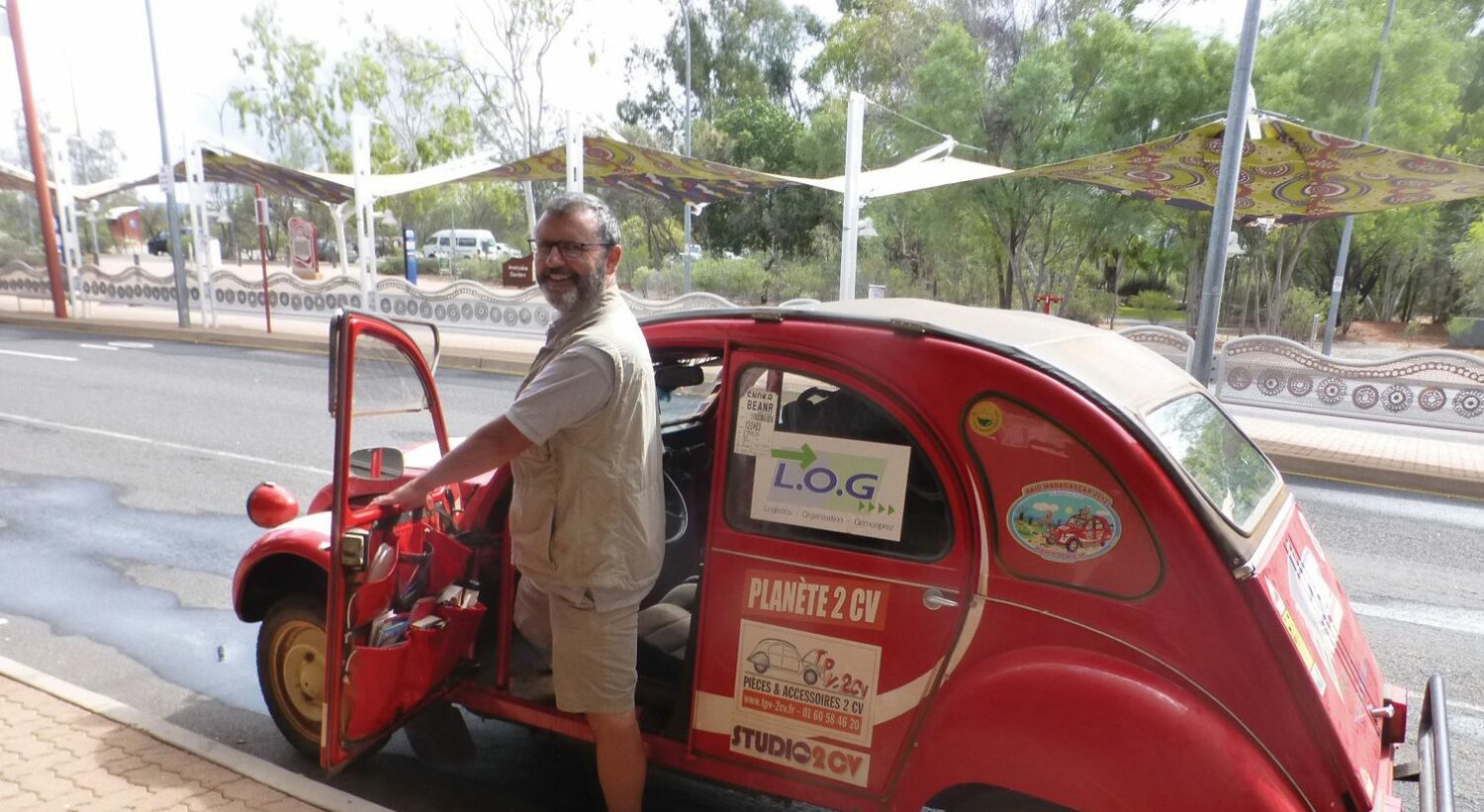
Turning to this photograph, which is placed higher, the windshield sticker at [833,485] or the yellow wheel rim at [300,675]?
the windshield sticker at [833,485]

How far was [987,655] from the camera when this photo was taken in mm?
A: 2043

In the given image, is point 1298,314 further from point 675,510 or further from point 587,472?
point 587,472

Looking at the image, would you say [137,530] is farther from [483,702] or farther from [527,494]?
[527,494]

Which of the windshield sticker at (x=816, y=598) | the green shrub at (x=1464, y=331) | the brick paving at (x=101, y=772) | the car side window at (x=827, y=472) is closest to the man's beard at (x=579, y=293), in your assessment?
the car side window at (x=827, y=472)

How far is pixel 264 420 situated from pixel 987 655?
9031 mm

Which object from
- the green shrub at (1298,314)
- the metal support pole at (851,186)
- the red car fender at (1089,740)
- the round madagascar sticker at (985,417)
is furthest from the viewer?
the green shrub at (1298,314)

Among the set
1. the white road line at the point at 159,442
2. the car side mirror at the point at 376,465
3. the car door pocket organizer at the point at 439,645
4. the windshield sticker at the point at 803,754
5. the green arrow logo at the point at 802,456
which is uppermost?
the green arrow logo at the point at 802,456

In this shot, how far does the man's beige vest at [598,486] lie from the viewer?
7.41 ft

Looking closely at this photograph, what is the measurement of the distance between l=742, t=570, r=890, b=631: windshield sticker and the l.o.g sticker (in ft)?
1.32

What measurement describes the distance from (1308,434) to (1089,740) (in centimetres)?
994

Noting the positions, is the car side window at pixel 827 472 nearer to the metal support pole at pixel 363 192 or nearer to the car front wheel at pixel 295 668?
the car front wheel at pixel 295 668

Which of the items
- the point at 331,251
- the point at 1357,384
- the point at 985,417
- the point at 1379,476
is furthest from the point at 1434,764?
the point at 331,251

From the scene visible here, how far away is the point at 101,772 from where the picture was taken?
9.15 ft

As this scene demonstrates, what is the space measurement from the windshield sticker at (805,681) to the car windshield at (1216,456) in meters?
0.93
